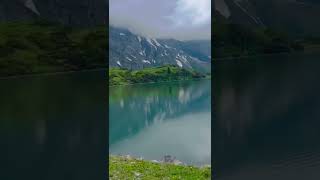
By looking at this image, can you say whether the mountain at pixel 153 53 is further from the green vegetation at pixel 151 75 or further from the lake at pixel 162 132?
the lake at pixel 162 132

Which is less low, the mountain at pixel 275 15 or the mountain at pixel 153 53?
the mountain at pixel 275 15

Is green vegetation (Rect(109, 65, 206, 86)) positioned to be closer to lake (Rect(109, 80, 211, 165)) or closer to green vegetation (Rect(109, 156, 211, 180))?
lake (Rect(109, 80, 211, 165))

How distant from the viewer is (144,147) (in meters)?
8.44

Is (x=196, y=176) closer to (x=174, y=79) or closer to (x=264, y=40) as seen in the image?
(x=174, y=79)

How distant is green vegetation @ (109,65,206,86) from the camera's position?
102 ft
